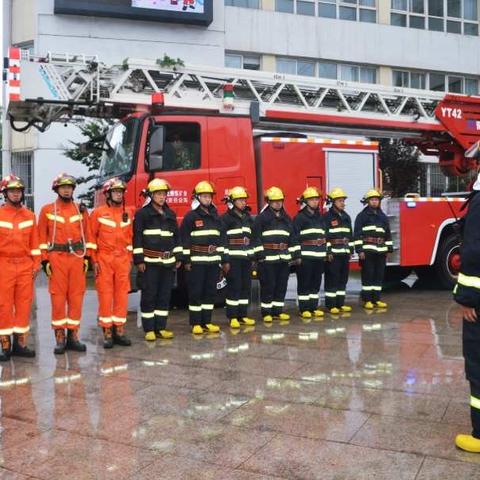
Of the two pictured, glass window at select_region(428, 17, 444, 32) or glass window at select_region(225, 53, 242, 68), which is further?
glass window at select_region(428, 17, 444, 32)

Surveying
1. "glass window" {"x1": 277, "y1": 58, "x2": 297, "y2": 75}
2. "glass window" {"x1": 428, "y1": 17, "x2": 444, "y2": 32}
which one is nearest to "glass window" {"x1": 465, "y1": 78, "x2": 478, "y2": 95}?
"glass window" {"x1": 428, "y1": 17, "x2": 444, "y2": 32}

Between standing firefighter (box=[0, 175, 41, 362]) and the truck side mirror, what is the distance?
6.59 ft

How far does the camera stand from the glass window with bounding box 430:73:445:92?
23.0 m

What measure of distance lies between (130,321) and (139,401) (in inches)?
140

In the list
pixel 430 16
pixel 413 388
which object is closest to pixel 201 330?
pixel 413 388

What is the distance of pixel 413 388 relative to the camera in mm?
4625

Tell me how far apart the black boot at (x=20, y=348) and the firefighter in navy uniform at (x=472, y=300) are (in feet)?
13.5

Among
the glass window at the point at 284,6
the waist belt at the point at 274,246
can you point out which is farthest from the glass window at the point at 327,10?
the waist belt at the point at 274,246

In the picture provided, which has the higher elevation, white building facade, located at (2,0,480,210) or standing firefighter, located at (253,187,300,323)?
white building facade, located at (2,0,480,210)

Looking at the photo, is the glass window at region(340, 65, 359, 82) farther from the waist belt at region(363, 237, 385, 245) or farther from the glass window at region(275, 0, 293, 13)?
the waist belt at region(363, 237, 385, 245)

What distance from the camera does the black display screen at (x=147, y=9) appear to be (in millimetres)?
17766

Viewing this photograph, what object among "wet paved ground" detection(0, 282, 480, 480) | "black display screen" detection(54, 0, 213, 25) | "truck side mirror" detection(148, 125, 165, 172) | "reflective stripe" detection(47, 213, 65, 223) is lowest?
"wet paved ground" detection(0, 282, 480, 480)

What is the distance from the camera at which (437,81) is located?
2308 cm

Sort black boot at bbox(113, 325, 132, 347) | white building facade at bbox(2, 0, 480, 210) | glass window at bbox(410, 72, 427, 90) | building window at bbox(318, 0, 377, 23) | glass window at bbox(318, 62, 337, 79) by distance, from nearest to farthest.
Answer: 1. black boot at bbox(113, 325, 132, 347)
2. white building facade at bbox(2, 0, 480, 210)
3. building window at bbox(318, 0, 377, 23)
4. glass window at bbox(318, 62, 337, 79)
5. glass window at bbox(410, 72, 427, 90)
